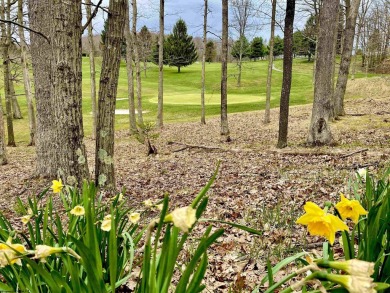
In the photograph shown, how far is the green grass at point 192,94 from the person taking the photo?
86.0 ft

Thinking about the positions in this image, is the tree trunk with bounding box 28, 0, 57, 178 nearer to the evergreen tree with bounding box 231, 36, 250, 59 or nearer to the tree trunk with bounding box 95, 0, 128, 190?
the tree trunk with bounding box 95, 0, 128, 190

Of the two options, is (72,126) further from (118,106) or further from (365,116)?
(118,106)

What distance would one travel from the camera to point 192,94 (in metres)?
37.5

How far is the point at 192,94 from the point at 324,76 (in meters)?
29.1

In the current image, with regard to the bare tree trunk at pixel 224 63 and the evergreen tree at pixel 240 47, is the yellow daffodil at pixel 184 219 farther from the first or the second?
the evergreen tree at pixel 240 47

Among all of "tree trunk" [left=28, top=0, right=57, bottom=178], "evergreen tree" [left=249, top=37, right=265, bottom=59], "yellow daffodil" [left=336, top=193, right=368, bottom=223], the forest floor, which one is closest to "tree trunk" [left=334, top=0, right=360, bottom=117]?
the forest floor

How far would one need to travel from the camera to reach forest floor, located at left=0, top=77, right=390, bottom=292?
324 centimetres

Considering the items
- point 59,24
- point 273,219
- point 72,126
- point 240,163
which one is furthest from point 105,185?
point 240,163

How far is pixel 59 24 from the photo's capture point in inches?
168

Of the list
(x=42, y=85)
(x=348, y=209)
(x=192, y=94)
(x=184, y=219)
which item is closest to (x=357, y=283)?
(x=184, y=219)

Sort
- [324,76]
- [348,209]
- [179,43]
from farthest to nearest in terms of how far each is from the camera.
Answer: [179,43] < [324,76] < [348,209]

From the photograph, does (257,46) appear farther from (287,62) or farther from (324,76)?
(324,76)

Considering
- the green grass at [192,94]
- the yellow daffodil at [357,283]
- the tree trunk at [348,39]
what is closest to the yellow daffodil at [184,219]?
the yellow daffodil at [357,283]

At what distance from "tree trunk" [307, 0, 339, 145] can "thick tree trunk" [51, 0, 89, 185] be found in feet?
22.0
